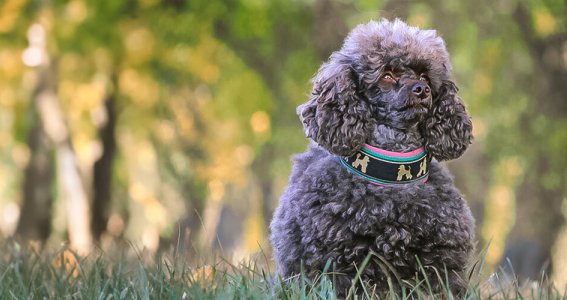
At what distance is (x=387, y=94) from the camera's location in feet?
14.1

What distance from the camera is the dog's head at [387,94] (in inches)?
168

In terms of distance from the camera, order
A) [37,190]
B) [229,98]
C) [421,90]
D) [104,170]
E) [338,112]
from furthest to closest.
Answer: [104,170] → [37,190] → [229,98] → [338,112] → [421,90]

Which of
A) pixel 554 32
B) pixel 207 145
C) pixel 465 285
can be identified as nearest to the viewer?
pixel 465 285

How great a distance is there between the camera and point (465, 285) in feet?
14.1

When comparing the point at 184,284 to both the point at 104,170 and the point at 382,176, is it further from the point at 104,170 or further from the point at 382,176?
the point at 104,170

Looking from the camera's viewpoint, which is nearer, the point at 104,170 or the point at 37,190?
the point at 37,190

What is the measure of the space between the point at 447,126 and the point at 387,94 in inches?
14.9

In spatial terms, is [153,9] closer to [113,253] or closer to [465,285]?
[113,253]

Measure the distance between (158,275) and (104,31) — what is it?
1122 cm

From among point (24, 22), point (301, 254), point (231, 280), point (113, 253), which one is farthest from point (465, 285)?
point (24, 22)

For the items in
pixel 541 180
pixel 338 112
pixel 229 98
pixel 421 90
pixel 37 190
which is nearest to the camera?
pixel 421 90

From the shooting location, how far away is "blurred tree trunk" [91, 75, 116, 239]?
57.3ft

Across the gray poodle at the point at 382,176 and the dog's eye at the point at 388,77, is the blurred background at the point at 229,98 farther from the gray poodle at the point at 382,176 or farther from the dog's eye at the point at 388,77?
the dog's eye at the point at 388,77

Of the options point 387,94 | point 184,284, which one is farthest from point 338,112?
point 184,284
